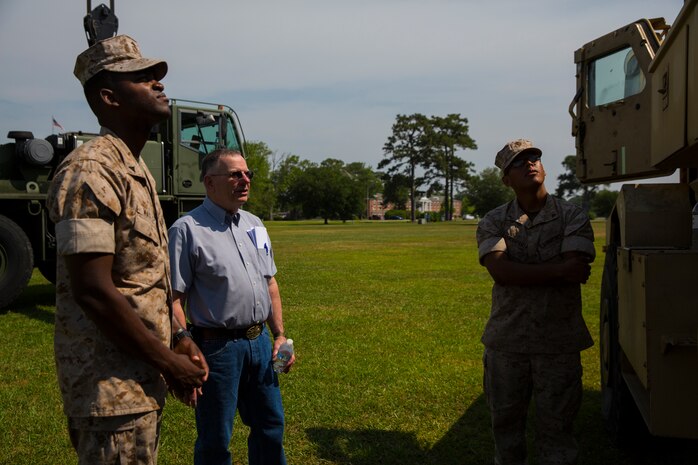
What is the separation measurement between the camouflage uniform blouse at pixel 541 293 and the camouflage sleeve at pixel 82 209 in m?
1.96

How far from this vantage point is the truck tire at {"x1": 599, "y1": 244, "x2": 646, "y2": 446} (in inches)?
155

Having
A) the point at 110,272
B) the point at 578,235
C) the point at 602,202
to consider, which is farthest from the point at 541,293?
the point at 602,202

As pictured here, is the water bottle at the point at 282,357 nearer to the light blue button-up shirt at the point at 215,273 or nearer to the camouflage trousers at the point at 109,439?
the light blue button-up shirt at the point at 215,273

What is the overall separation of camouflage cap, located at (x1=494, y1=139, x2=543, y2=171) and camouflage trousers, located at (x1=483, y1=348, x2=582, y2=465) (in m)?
0.93

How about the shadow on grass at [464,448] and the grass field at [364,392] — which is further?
the grass field at [364,392]

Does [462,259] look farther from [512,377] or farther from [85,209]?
[85,209]

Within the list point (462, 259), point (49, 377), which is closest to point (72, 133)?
point (49, 377)

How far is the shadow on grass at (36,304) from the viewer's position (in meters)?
9.25

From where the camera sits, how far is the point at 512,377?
329cm

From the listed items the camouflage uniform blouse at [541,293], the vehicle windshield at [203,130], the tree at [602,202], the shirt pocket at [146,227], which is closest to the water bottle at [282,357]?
the camouflage uniform blouse at [541,293]

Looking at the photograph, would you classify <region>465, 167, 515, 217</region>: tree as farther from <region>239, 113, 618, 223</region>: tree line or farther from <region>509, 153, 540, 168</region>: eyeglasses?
<region>509, 153, 540, 168</region>: eyeglasses

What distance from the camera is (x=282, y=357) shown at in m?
3.17

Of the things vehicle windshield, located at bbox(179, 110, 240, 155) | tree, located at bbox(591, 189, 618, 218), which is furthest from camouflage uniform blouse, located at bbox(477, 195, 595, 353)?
tree, located at bbox(591, 189, 618, 218)

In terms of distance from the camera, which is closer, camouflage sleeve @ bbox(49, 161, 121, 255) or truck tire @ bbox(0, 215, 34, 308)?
camouflage sleeve @ bbox(49, 161, 121, 255)
